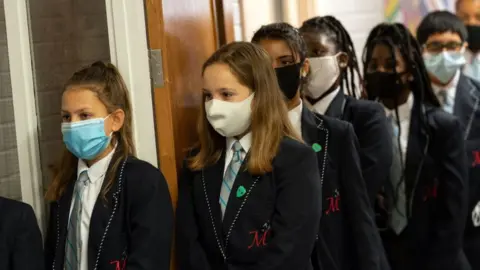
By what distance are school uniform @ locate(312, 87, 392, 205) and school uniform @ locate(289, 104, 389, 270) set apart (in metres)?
0.24

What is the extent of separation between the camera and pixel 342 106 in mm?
2430

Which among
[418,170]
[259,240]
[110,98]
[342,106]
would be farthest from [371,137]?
[110,98]

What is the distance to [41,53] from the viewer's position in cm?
219

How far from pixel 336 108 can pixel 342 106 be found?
30mm

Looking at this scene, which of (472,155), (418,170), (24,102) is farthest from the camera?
(472,155)

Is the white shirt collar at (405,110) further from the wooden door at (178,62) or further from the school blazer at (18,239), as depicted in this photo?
the school blazer at (18,239)

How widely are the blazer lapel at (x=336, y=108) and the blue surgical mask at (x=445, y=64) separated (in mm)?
720

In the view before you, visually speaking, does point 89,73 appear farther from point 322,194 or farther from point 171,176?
point 322,194

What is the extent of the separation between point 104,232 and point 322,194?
0.73 m

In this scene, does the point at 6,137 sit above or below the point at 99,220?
above

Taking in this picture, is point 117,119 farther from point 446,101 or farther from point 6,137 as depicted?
point 446,101

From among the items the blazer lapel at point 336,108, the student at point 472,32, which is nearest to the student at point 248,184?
the blazer lapel at point 336,108

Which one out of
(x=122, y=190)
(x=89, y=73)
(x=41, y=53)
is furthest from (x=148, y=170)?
(x=41, y=53)

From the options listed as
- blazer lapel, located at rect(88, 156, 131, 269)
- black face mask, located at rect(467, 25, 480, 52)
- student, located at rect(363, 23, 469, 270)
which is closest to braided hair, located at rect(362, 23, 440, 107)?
student, located at rect(363, 23, 469, 270)
